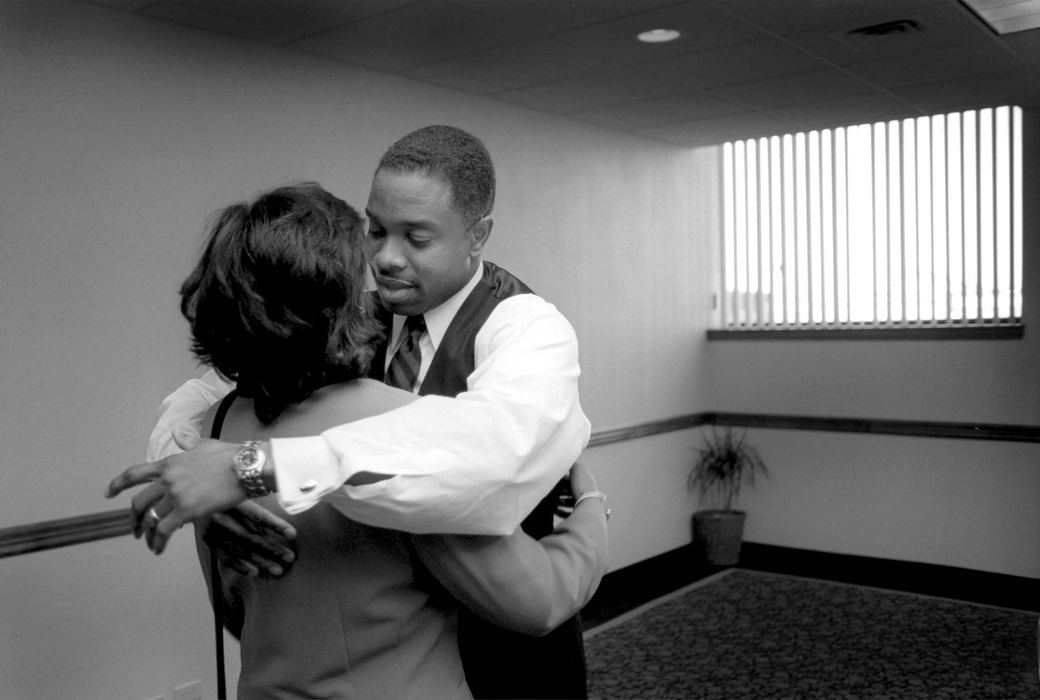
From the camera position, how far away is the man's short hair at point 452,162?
1.61m

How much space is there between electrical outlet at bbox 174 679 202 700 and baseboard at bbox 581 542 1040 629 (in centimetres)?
210

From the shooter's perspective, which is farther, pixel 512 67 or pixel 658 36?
pixel 512 67

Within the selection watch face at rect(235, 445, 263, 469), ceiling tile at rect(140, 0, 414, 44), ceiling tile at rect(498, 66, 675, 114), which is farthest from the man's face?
ceiling tile at rect(498, 66, 675, 114)

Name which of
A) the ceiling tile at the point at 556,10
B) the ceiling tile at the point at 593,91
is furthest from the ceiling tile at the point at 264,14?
the ceiling tile at the point at 593,91

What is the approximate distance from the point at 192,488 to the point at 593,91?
3944 mm

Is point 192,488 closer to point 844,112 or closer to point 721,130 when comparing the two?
point 844,112

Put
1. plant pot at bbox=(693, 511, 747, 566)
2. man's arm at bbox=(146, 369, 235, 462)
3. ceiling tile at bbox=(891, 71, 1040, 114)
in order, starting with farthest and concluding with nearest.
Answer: plant pot at bbox=(693, 511, 747, 566) → ceiling tile at bbox=(891, 71, 1040, 114) → man's arm at bbox=(146, 369, 235, 462)

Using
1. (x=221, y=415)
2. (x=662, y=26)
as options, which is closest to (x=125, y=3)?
(x=662, y=26)

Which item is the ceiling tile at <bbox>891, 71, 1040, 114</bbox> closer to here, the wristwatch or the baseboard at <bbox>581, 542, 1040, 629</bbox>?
the baseboard at <bbox>581, 542, 1040, 629</bbox>

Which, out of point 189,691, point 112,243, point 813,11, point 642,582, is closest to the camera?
point 112,243

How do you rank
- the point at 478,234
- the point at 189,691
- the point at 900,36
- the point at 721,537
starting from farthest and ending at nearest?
the point at 721,537 → the point at 900,36 → the point at 189,691 → the point at 478,234

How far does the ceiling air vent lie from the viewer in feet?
11.7

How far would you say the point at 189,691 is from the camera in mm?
3488

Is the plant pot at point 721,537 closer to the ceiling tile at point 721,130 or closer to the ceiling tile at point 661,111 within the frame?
the ceiling tile at point 721,130
